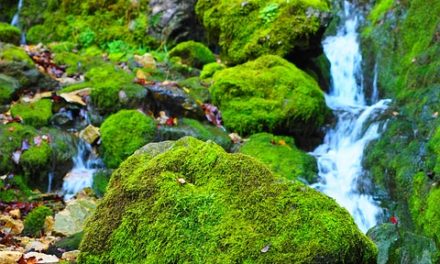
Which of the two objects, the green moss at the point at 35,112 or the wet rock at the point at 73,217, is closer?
the wet rock at the point at 73,217

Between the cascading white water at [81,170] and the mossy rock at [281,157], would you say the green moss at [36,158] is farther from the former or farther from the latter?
the mossy rock at [281,157]

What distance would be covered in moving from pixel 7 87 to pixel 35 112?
1.03 meters

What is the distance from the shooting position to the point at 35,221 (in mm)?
5562

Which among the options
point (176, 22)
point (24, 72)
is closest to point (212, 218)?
point (24, 72)

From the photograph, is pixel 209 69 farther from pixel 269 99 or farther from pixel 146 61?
pixel 269 99

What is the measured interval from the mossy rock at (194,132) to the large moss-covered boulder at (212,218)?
4.08 m

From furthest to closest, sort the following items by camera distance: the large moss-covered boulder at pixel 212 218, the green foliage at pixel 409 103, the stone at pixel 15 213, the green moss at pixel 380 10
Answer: the green moss at pixel 380 10 → the green foliage at pixel 409 103 → the stone at pixel 15 213 → the large moss-covered boulder at pixel 212 218

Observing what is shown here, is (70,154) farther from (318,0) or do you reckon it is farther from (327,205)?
(318,0)

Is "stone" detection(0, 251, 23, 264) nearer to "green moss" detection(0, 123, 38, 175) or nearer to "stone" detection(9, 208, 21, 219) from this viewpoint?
"stone" detection(9, 208, 21, 219)

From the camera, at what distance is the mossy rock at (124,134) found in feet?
24.7

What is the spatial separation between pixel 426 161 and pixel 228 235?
422 cm

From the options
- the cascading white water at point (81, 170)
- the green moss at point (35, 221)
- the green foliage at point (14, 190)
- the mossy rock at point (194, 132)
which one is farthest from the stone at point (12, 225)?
the mossy rock at point (194, 132)

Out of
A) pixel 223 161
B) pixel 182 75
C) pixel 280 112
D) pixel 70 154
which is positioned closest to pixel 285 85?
pixel 280 112

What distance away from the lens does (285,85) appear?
903cm
